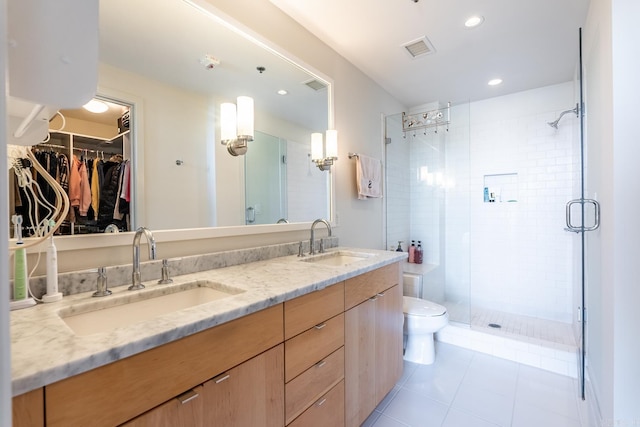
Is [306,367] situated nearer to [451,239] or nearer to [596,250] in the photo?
[596,250]

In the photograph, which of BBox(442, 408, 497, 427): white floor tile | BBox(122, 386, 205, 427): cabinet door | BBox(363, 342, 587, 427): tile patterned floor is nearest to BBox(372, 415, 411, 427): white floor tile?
BBox(363, 342, 587, 427): tile patterned floor

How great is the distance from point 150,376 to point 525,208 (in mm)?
3591

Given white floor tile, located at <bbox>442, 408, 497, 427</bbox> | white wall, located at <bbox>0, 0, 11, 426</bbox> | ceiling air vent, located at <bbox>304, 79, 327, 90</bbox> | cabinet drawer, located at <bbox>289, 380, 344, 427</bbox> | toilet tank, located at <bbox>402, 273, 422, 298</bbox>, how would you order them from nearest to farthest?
white wall, located at <bbox>0, 0, 11, 426</bbox>
cabinet drawer, located at <bbox>289, 380, 344, 427</bbox>
white floor tile, located at <bbox>442, 408, 497, 427</bbox>
ceiling air vent, located at <bbox>304, 79, 327, 90</bbox>
toilet tank, located at <bbox>402, 273, 422, 298</bbox>

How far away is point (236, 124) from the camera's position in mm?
1568

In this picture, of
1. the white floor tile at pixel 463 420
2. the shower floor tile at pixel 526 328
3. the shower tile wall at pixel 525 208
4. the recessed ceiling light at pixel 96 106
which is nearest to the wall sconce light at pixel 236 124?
the recessed ceiling light at pixel 96 106

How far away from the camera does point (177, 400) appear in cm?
74

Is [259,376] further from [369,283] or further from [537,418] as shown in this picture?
[537,418]

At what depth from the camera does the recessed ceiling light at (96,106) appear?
107 centimetres

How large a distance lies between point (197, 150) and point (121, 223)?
50 centimetres

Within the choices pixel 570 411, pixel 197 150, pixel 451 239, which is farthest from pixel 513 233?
pixel 197 150

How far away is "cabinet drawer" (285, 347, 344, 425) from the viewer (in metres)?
1.08

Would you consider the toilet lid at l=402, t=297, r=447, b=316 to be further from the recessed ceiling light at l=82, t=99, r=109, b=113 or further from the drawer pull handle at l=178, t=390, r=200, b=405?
the recessed ceiling light at l=82, t=99, r=109, b=113

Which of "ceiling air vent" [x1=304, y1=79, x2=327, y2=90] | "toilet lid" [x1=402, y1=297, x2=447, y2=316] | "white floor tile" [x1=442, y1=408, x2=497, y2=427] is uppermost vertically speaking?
"ceiling air vent" [x1=304, y1=79, x2=327, y2=90]

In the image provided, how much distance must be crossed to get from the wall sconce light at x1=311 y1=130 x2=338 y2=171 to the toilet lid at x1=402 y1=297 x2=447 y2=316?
1358 millimetres
